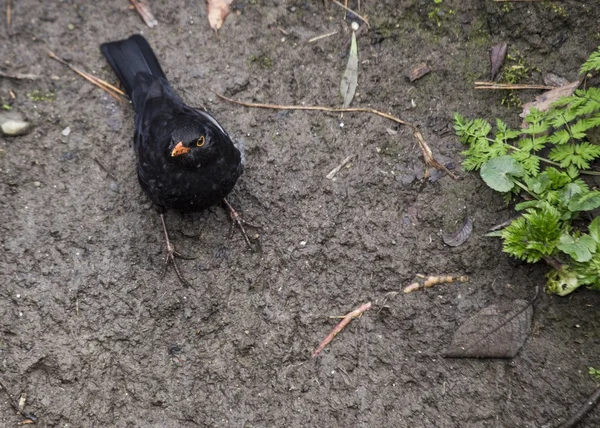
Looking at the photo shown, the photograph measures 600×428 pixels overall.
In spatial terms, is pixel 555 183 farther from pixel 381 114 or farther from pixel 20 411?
pixel 20 411

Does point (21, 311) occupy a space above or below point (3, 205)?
below

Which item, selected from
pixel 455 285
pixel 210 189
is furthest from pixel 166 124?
pixel 455 285

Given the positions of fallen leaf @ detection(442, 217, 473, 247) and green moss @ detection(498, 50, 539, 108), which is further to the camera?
green moss @ detection(498, 50, 539, 108)

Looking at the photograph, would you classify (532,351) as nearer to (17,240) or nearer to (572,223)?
(572,223)

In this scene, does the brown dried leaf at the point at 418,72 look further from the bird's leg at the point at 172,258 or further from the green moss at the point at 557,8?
the bird's leg at the point at 172,258

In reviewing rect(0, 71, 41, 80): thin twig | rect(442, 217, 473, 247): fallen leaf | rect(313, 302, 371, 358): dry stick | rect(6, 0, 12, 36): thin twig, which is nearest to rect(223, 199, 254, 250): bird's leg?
rect(313, 302, 371, 358): dry stick

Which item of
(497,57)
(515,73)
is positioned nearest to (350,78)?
(497,57)

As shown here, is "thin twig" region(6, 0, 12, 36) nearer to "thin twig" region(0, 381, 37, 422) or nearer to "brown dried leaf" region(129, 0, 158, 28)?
"brown dried leaf" region(129, 0, 158, 28)
